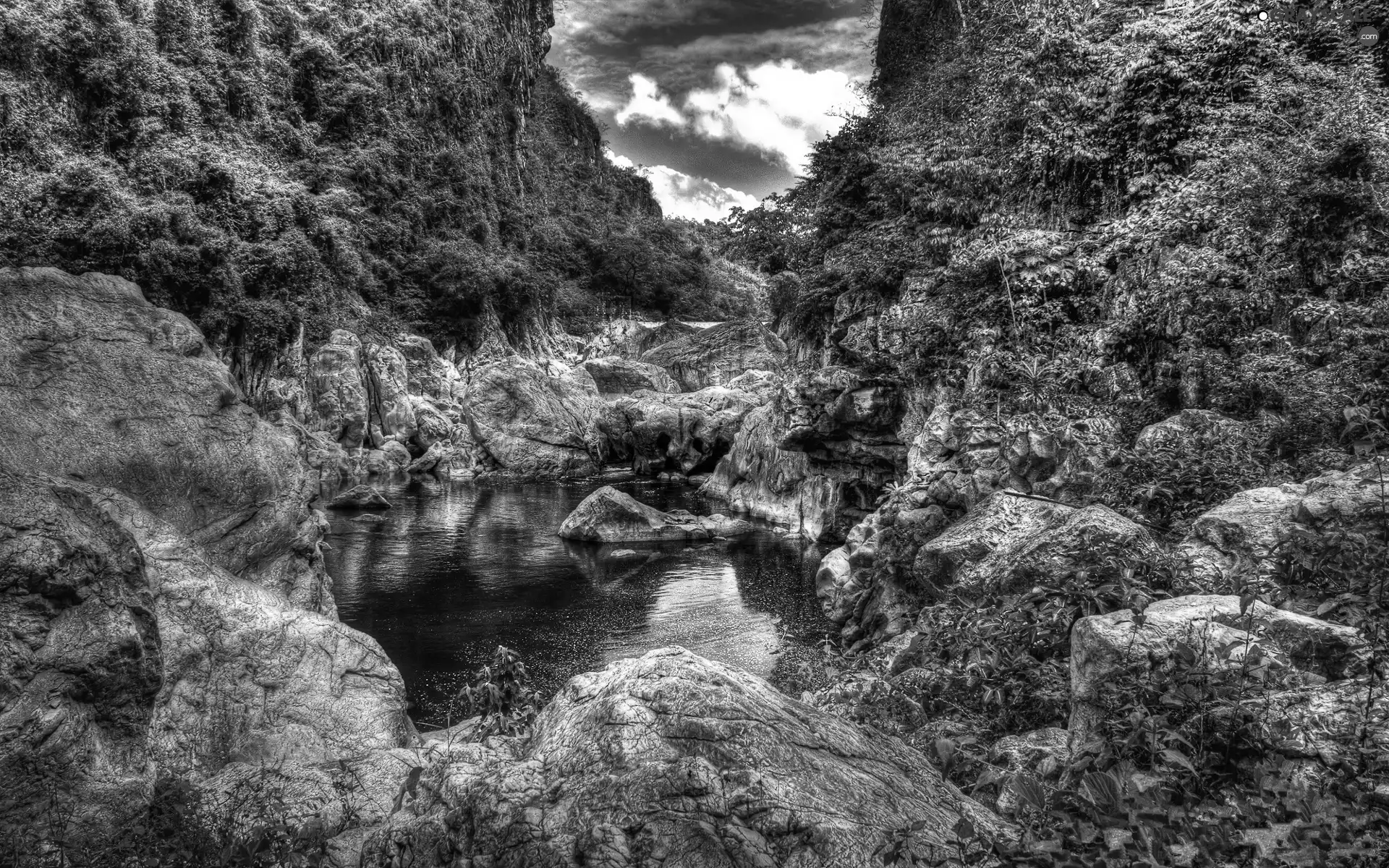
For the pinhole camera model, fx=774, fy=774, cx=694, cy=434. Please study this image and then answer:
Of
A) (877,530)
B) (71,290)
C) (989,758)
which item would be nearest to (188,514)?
(71,290)

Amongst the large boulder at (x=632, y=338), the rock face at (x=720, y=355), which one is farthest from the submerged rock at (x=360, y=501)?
the large boulder at (x=632, y=338)

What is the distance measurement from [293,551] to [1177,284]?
15301mm

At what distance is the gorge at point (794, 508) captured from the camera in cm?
404

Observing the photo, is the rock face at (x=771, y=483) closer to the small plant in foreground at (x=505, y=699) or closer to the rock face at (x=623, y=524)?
the rock face at (x=623, y=524)

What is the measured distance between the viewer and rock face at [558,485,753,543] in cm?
2427

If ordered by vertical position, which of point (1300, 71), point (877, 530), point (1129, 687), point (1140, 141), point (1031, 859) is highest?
point (1300, 71)

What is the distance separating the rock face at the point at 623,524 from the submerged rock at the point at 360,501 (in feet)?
25.8

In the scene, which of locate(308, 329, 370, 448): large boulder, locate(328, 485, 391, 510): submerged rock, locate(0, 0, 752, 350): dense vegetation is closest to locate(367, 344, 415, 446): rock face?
locate(308, 329, 370, 448): large boulder

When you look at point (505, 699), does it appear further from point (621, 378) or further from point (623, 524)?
point (621, 378)

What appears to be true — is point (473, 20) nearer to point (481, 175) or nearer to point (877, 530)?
point (481, 175)

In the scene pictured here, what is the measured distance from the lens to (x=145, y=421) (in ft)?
32.8

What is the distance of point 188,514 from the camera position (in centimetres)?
1011

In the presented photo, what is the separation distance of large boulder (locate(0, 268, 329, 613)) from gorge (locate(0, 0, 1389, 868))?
0.18ft

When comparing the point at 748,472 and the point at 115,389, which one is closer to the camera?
the point at 115,389
